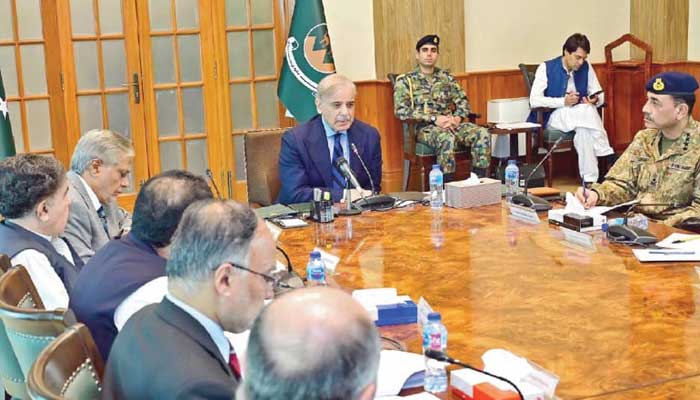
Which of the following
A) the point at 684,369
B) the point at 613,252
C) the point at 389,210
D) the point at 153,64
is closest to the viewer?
the point at 684,369

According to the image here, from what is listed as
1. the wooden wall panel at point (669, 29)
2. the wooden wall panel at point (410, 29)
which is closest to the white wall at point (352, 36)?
the wooden wall panel at point (410, 29)

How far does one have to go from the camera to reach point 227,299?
1.87 meters

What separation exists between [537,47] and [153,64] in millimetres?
3163

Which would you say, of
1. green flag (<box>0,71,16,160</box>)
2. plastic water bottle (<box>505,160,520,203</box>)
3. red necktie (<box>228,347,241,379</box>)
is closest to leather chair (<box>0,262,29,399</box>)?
red necktie (<box>228,347,241,379</box>)

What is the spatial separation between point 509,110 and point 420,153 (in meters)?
0.96

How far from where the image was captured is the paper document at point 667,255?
3.11 m

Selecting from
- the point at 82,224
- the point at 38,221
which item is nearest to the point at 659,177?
the point at 82,224

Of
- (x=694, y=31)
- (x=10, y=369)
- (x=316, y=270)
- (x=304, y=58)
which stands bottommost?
(x=10, y=369)

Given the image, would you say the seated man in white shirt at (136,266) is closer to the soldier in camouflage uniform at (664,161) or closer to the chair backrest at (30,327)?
the chair backrest at (30,327)

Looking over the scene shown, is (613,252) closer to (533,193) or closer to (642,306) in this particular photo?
(642,306)

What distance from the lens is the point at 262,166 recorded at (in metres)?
4.89

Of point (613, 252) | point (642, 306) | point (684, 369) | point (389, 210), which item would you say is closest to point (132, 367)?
point (684, 369)

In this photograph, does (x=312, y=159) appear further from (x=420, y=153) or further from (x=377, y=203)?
(x=420, y=153)

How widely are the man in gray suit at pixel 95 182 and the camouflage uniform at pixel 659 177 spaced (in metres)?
2.00
